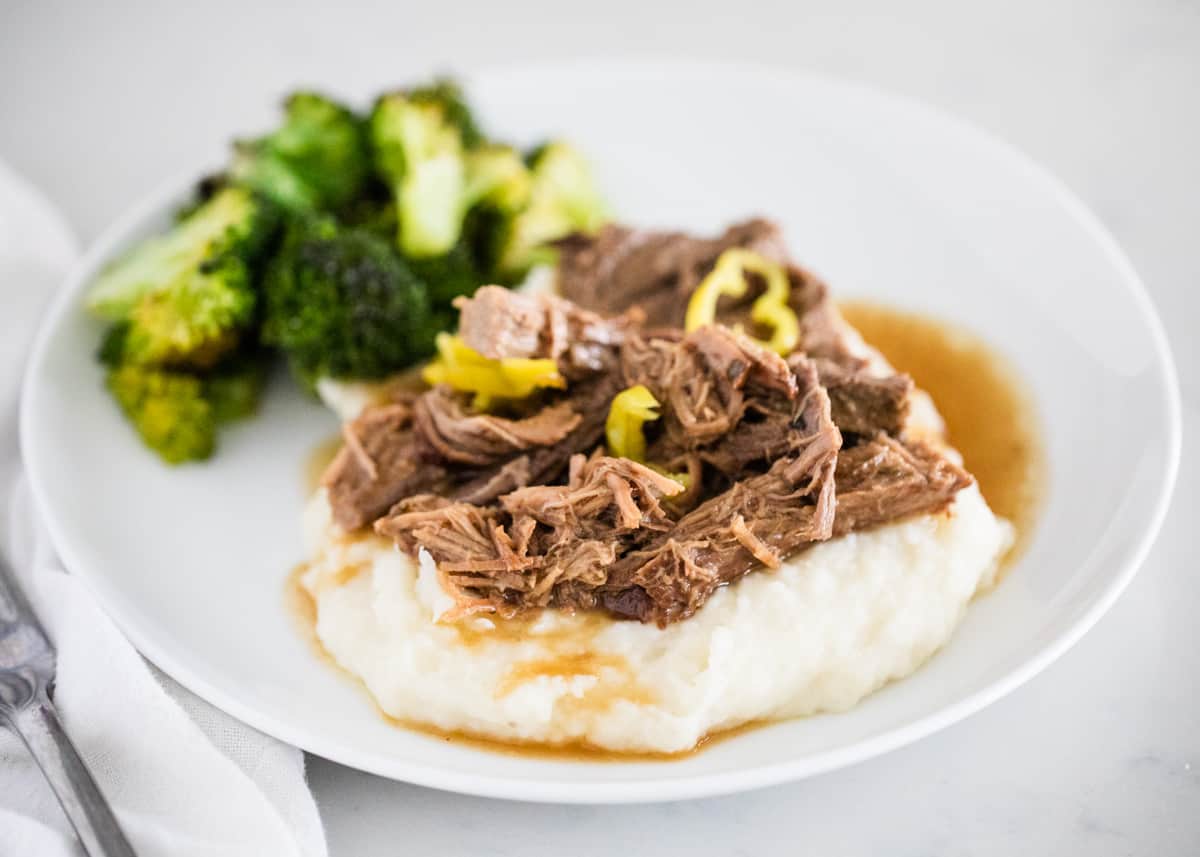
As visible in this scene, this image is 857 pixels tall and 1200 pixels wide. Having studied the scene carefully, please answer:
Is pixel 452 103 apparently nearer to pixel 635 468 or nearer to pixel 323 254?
pixel 323 254

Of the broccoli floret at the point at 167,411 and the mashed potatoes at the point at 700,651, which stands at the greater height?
the broccoli floret at the point at 167,411

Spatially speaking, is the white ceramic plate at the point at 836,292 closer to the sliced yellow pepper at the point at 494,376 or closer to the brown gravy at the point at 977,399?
the brown gravy at the point at 977,399

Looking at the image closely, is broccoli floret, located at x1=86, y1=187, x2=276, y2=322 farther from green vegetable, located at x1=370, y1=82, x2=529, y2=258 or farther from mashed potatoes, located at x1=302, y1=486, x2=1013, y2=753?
mashed potatoes, located at x1=302, y1=486, x2=1013, y2=753

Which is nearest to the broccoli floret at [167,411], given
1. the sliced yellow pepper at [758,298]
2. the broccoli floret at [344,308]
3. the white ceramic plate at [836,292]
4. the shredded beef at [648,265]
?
the white ceramic plate at [836,292]

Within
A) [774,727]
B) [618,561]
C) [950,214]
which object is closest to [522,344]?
[618,561]

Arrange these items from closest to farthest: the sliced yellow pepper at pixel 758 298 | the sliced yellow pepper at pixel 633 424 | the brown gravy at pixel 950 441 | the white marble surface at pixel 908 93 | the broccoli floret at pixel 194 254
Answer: the white marble surface at pixel 908 93, the brown gravy at pixel 950 441, the sliced yellow pepper at pixel 633 424, the sliced yellow pepper at pixel 758 298, the broccoli floret at pixel 194 254

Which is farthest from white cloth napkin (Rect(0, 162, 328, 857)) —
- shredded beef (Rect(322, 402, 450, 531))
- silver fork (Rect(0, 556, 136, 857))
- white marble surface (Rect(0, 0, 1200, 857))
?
shredded beef (Rect(322, 402, 450, 531))

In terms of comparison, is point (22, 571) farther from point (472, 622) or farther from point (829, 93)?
point (829, 93)
